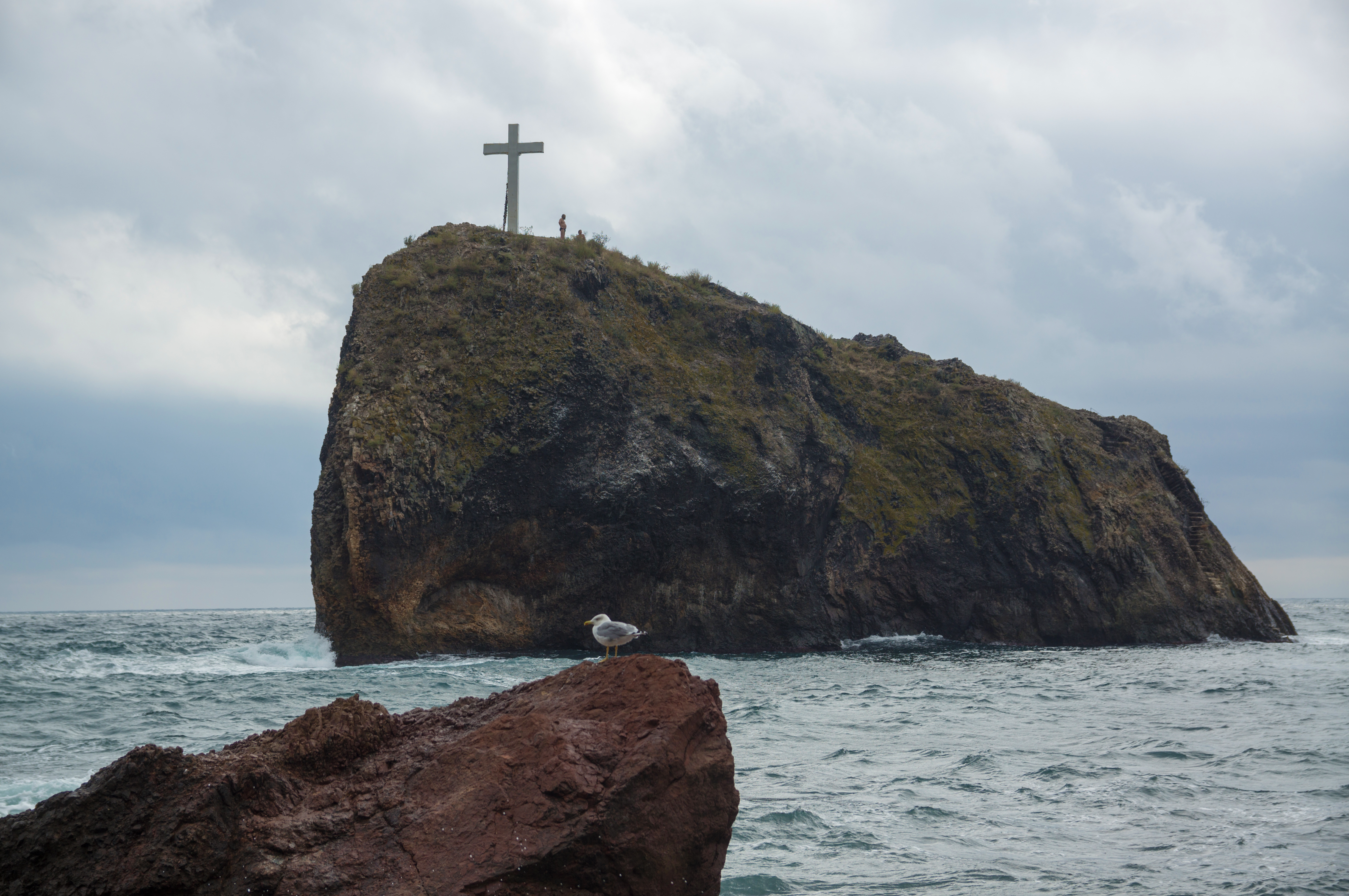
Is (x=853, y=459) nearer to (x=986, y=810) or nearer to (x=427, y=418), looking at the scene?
(x=427, y=418)

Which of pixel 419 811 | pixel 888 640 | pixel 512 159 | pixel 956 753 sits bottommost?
pixel 888 640

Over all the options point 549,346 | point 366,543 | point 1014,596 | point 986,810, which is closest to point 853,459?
point 1014,596

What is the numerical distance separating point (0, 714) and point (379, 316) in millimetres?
16730

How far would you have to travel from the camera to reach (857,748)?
10375 mm

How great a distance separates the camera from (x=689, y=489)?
26.8 meters

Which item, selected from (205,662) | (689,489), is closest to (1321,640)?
(689,489)

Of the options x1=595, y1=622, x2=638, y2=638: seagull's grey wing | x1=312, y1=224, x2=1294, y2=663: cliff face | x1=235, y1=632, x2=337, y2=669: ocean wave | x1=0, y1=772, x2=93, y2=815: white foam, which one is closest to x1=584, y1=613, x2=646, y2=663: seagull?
x1=595, y1=622, x2=638, y2=638: seagull's grey wing

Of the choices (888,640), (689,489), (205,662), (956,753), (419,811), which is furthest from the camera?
(888,640)

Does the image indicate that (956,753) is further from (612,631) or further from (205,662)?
(205,662)

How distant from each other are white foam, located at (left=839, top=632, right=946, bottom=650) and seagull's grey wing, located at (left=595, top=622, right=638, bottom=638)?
19974 millimetres

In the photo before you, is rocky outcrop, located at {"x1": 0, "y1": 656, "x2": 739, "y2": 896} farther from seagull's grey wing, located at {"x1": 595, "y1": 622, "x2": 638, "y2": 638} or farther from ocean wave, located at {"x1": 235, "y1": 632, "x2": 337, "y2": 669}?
ocean wave, located at {"x1": 235, "y1": 632, "x2": 337, "y2": 669}

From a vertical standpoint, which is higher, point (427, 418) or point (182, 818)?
point (427, 418)

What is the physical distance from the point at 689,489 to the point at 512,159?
12855 millimetres

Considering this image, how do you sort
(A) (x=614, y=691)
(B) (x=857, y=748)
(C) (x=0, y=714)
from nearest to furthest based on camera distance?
1. (A) (x=614, y=691)
2. (B) (x=857, y=748)
3. (C) (x=0, y=714)
